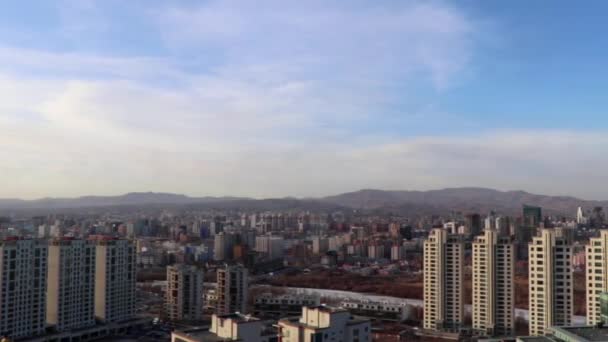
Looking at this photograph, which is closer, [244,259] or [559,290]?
[559,290]

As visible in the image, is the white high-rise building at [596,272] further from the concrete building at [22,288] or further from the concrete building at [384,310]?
the concrete building at [22,288]

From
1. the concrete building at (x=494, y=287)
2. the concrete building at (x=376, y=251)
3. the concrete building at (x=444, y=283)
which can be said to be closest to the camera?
the concrete building at (x=494, y=287)

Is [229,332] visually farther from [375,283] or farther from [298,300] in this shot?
[375,283]

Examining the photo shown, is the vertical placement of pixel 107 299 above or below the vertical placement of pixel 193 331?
below

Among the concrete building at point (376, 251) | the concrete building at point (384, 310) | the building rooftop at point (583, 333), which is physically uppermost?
the building rooftop at point (583, 333)

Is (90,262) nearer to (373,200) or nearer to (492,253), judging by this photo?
(492,253)

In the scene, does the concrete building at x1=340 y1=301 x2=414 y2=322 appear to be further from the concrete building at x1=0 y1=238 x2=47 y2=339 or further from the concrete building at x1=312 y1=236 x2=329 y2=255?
the concrete building at x1=312 y1=236 x2=329 y2=255

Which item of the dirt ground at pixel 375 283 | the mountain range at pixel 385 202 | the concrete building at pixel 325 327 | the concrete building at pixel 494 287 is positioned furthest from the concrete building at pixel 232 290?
the mountain range at pixel 385 202

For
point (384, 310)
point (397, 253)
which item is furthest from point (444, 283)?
point (397, 253)

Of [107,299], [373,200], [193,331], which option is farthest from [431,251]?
[373,200]
